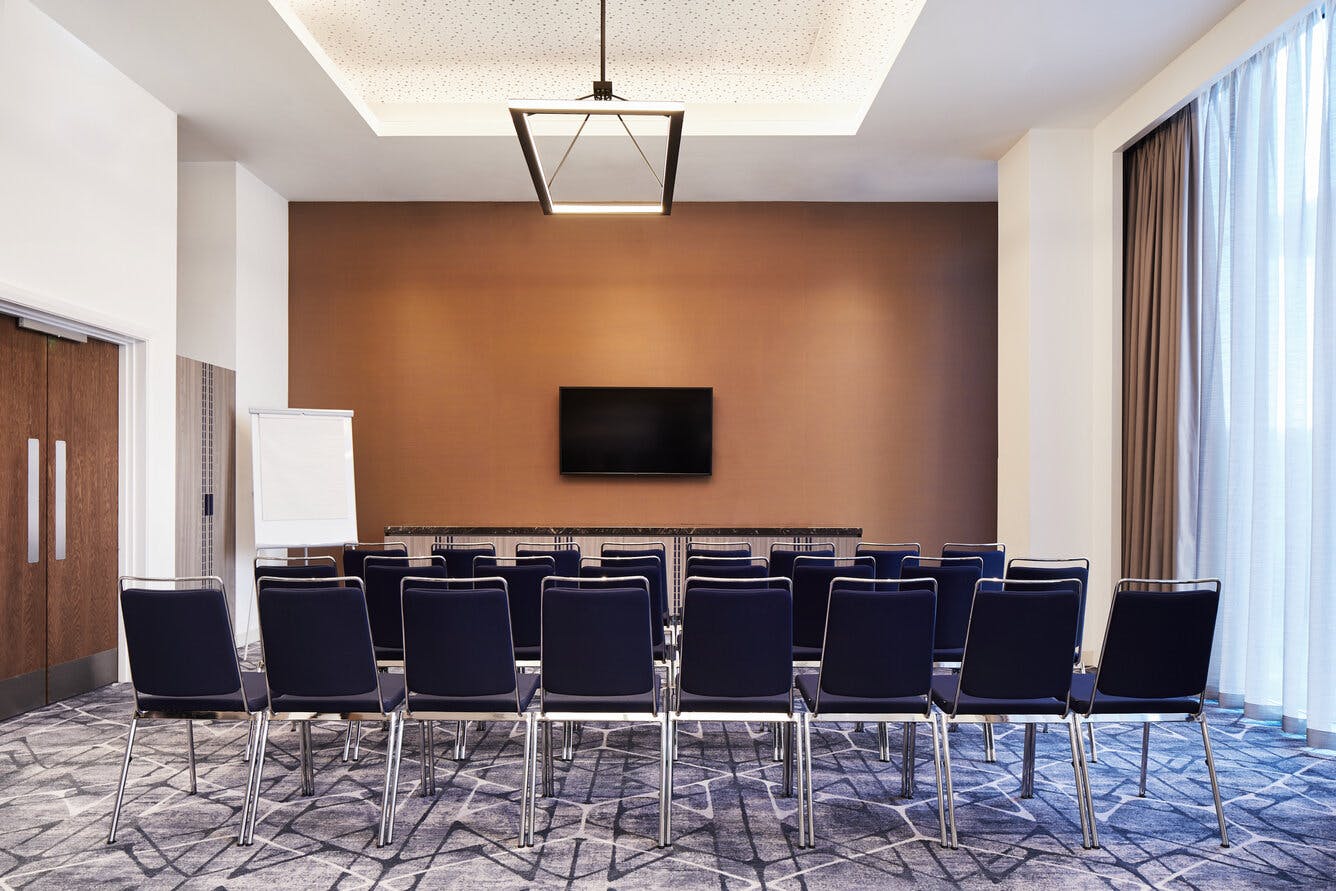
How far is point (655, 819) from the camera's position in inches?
136

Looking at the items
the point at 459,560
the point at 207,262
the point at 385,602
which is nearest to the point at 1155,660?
the point at 385,602

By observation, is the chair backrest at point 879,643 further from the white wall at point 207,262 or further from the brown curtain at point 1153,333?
the white wall at point 207,262

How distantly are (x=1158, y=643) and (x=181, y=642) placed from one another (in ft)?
12.3

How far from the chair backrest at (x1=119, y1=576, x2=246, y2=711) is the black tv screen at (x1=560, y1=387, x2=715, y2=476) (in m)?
5.52

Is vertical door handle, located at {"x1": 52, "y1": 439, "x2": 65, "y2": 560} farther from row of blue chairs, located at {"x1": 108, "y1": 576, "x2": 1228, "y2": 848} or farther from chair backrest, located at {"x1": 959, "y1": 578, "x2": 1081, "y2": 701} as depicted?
chair backrest, located at {"x1": 959, "y1": 578, "x2": 1081, "y2": 701}

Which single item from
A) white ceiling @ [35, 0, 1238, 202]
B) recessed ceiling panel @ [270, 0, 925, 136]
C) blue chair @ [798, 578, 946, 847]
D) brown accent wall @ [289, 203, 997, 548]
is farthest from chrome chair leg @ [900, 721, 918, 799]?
brown accent wall @ [289, 203, 997, 548]

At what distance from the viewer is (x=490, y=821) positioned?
3447 millimetres

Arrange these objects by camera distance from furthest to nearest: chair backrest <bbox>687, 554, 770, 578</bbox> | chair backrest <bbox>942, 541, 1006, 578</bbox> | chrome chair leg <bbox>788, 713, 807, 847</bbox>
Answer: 1. chair backrest <bbox>942, 541, 1006, 578</bbox>
2. chair backrest <bbox>687, 554, 770, 578</bbox>
3. chrome chair leg <bbox>788, 713, 807, 847</bbox>

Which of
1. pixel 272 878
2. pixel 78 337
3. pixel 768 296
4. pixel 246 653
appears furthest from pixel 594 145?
pixel 272 878

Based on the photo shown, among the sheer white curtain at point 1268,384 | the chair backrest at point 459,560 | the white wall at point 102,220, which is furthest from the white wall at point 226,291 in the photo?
the sheer white curtain at point 1268,384

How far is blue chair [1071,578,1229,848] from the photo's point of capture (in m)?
3.28

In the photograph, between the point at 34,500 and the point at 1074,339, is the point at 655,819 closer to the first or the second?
the point at 34,500

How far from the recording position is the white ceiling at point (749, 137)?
17.7 ft

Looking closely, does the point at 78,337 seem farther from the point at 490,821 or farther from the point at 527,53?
the point at 490,821
